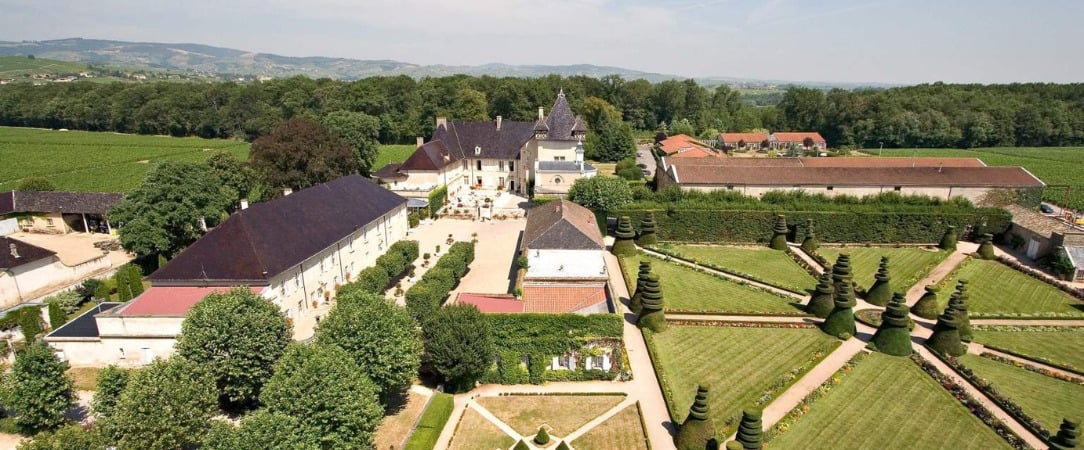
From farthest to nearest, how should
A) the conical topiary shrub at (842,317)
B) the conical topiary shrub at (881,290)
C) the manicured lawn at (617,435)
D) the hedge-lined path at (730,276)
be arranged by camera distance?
the hedge-lined path at (730,276), the conical topiary shrub at (881,290), the conical topiary shrub at (842,317), the manicured lawn at (617,435)

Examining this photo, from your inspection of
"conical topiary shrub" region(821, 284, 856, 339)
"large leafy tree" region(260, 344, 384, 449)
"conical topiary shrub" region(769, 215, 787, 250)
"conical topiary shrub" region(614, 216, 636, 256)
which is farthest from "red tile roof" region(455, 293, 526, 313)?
"conical topiary shrub" region(769, 215, 787, 250)

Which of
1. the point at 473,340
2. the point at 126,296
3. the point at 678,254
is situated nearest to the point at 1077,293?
the point at 678,254

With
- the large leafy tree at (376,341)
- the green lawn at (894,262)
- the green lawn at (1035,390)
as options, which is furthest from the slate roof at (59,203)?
the green lawn at (1035,390)

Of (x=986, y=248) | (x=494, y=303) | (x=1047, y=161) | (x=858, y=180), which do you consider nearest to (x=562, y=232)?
(x=494, y=303)

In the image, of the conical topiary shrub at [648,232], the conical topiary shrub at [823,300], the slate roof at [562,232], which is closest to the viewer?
the conical topiary shrub at [823,300]

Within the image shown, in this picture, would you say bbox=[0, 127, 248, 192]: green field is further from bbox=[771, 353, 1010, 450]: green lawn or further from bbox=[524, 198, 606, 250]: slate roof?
bbox=[771, 353, 1010, 450]: green lawn

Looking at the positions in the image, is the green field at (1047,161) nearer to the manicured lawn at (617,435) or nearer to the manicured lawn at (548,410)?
the manicured lawn at (617,435)

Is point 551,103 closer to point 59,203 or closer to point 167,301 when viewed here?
point 59,203
